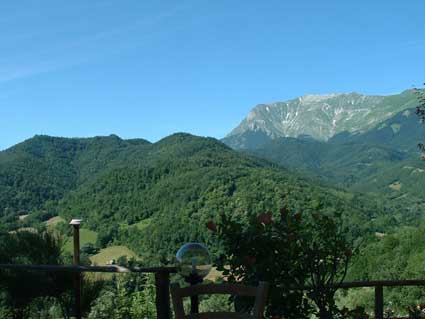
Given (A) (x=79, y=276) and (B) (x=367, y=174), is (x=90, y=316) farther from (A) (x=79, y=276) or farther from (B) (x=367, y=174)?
(B) (x=367, y=174)

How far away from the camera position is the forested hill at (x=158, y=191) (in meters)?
65.5

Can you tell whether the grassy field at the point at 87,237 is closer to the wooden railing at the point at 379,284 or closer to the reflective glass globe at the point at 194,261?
the wooden railing at the point at 379,284

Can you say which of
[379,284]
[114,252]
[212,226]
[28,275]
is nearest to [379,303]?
[379,284]

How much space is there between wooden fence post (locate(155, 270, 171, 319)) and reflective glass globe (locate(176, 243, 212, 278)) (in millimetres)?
513

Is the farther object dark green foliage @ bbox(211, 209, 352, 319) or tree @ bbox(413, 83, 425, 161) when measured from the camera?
tree @ bbox(413, 83, 425, 161)

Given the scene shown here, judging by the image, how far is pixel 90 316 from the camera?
4031 mm

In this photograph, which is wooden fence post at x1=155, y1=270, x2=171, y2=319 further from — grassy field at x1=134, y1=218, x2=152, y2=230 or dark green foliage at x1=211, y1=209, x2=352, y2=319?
grassy field at x1=134, y1=218, x2=152, y2=230

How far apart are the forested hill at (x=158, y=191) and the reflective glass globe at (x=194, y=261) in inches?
1889

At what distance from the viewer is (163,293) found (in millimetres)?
3107

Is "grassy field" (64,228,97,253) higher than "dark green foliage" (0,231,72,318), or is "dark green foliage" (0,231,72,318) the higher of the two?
"dark green foliage" (0,231,72,318)

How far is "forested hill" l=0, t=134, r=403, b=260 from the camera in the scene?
65.5m

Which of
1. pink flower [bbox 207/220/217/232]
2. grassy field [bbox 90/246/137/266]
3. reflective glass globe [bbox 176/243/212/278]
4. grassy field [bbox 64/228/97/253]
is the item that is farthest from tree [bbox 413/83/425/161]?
grassy field [bbox 64/228/97/253]

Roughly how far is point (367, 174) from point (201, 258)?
670 ft

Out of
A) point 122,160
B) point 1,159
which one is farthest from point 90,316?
point 122,160
